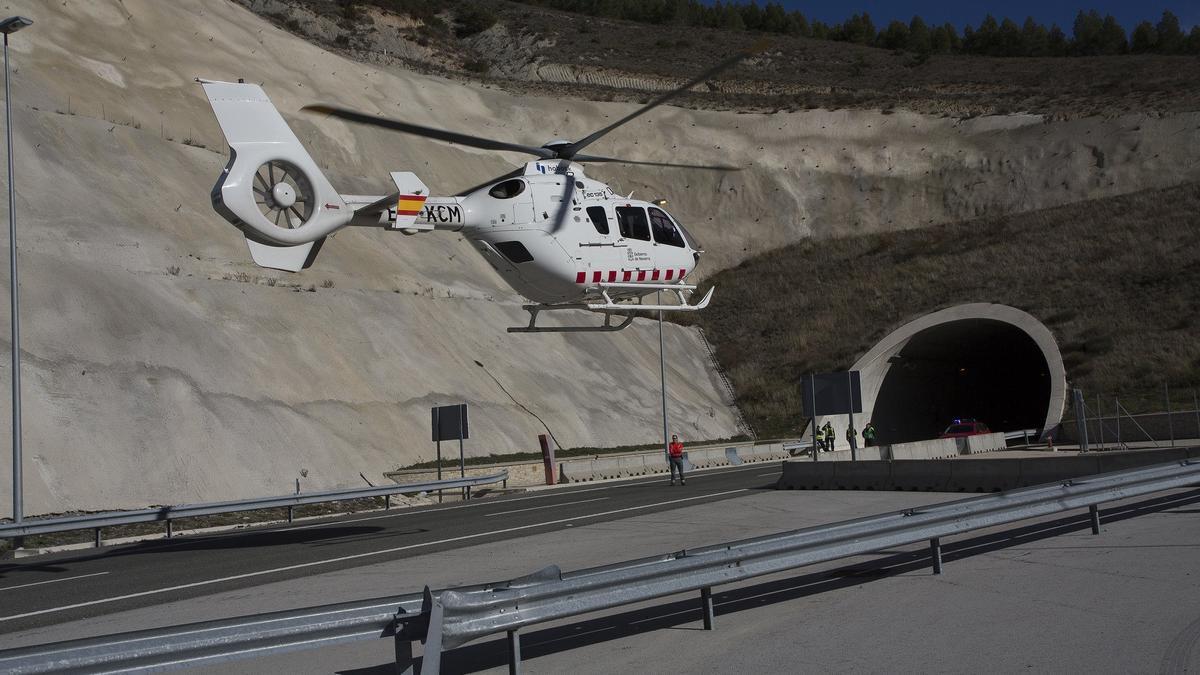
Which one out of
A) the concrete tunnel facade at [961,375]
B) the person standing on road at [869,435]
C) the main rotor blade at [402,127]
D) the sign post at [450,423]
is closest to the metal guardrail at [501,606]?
the main rotor blade at [402,127]

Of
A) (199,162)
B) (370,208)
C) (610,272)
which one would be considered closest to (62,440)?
(370,208)

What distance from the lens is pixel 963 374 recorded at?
54.2 m

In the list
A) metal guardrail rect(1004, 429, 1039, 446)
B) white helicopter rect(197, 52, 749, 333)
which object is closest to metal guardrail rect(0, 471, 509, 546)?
white helicopter rect(197, 52, 749, 333)

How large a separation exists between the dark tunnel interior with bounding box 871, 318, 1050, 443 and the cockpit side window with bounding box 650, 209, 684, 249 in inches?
969

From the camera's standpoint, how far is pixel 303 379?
104ft

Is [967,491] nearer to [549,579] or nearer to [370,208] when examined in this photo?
[370,208]

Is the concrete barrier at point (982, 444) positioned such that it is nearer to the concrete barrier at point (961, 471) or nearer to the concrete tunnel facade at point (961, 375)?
the concrete tunnel facade at point (961, 375)

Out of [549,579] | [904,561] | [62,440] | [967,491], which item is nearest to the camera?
[549,579]

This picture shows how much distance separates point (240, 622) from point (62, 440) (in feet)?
71.0

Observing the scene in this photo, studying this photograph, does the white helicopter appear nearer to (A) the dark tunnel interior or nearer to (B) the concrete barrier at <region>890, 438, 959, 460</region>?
(B) the concrete barrier at <region>890, 438, 959, 460</region>

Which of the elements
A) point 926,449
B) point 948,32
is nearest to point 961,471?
point 926,449

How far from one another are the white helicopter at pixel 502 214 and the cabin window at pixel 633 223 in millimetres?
26

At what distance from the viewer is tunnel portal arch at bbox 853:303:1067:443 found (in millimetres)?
42781

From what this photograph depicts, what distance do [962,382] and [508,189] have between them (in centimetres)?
3928
